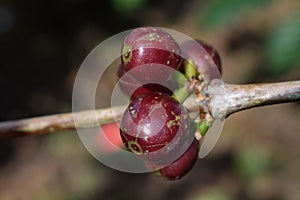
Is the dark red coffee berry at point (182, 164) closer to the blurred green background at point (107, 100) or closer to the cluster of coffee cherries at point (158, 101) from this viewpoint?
the cluster of coffee cherries at point (158, 101)

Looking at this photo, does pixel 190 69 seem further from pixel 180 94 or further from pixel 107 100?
pixel 107 100

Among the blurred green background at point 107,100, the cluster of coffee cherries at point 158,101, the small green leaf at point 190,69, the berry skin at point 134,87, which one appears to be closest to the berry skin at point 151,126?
the cluster of coffee cherries at point 158,101

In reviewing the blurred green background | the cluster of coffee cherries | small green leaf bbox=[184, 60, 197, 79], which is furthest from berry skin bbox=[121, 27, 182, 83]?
the blurred green background

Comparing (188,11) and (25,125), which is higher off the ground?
(25,125)

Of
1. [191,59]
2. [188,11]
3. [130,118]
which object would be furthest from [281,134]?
[130,118]

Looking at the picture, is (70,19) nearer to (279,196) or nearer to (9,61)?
(9,61)

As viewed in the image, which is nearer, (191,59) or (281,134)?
(191,59)
